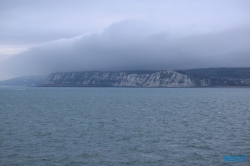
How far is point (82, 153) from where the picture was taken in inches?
894

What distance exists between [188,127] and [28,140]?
1719 centimetres

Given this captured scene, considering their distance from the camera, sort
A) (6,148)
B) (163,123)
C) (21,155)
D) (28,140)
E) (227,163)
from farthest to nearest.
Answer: (163,123), (28,140), (6,148), (21,155), (227,163)

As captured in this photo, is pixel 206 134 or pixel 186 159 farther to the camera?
pixel 206 134

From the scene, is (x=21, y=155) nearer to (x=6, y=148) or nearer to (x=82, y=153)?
(x=6, y=148)

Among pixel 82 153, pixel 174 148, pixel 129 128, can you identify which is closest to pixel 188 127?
pixel 129 128

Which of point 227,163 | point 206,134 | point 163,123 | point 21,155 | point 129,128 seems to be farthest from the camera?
point 163,123

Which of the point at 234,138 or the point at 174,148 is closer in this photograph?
the point at 174,148

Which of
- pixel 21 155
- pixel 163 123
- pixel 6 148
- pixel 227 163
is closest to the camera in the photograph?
pixel 227 163

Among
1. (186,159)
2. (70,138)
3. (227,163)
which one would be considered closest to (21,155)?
(70,138)

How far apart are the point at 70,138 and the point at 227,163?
13933 mm

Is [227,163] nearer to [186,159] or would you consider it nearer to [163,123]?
[186,159]

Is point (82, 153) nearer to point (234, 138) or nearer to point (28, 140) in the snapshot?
point (28, 140)

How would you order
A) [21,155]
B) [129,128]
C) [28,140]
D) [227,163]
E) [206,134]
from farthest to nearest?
[129,128], [206,134], [28,140], [21,155], [227,163]

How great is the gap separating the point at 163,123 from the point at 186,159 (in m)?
16.1
